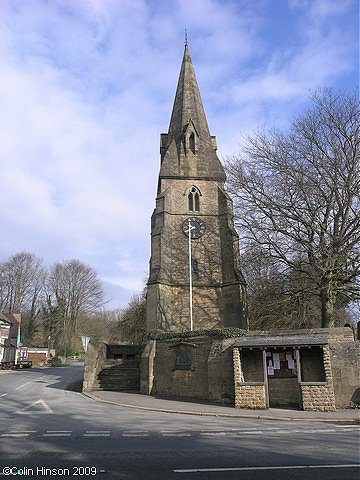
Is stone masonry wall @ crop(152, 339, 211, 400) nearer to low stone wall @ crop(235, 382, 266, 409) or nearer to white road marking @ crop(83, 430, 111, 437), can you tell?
low stone wall @ crop(235, 382, 266, 409)

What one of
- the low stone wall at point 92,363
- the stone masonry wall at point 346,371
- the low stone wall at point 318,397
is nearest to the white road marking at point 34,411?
the low stone wall at point 92,363

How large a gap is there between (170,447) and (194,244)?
837 inches

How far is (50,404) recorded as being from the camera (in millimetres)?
15289

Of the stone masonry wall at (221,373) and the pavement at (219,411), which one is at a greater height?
the stone masonry wall at (221,373)

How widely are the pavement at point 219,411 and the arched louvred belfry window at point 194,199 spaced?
1603 cm

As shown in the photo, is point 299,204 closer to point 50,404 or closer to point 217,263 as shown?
point 217,263

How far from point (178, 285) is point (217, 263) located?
11.2 feet

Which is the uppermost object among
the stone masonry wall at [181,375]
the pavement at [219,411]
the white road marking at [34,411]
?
the stone masonry wall at [181,375]

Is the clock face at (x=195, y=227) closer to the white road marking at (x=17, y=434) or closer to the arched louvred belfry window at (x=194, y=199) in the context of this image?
the arched louvred belfry window at (x=194, y=199)

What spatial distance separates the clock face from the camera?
94.1ft

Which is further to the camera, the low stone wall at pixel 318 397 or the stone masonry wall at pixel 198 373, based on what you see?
the stone masonry wall at pixel 198 373

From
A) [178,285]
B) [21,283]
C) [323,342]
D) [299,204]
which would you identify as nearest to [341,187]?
[299,204]

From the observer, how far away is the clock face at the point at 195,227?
94.1ft

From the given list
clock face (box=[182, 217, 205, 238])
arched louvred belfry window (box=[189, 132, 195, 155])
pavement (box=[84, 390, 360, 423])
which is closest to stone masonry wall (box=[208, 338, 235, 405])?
pavement (box=[84, 390, 360, 423])
